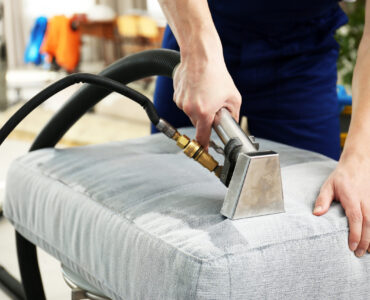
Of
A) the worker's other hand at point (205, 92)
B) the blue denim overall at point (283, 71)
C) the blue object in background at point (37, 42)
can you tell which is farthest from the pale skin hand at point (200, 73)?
the blue object in background at point (37, 42)

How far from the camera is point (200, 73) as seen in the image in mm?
766

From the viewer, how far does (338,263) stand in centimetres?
71

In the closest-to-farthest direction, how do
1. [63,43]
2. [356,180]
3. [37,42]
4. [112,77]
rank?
[356,180] < [112,77] < [63,43] < [37,42]

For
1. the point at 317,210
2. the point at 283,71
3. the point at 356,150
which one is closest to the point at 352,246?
the point at 317,210

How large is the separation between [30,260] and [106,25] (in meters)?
5.08

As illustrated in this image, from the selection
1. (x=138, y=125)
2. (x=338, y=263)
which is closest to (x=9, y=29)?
(x=138, y=125)

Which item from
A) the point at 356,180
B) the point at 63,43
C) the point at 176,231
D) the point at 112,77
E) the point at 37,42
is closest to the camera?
the point at 176,231

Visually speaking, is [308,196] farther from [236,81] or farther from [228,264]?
[236,81]

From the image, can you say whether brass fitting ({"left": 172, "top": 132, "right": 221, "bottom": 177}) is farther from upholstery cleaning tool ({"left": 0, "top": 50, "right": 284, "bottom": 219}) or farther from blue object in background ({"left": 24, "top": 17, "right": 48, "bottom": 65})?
blue object in background ({"left": 24, "top": 17, "right": 48, "bottom": 65})

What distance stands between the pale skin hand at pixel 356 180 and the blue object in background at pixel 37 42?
576 centimetres

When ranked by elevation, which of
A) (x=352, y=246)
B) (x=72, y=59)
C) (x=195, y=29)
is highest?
(x=195, y=29)

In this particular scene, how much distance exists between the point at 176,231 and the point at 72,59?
536cm

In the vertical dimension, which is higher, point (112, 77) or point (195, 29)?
point (195, 29)

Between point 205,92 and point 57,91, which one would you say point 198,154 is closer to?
point 205,92
